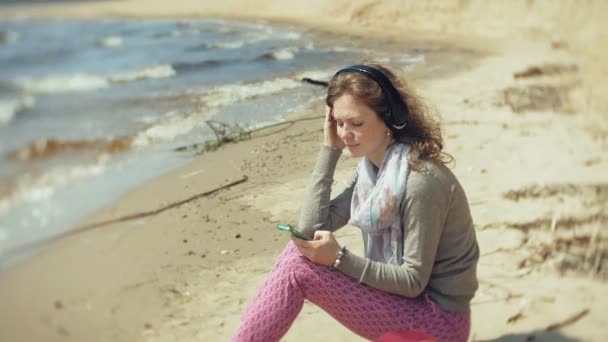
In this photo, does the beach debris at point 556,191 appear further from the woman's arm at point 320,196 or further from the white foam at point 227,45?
the white foam at point 227,45

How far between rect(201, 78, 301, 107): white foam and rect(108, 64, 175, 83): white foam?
95 centimetres

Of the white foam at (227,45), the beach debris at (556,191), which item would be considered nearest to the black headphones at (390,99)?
the beach debris at (556,191)

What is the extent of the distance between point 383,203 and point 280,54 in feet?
29.6

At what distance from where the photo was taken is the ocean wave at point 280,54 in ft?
33.5

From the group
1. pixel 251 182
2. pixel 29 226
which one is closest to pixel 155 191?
pixel 251 182

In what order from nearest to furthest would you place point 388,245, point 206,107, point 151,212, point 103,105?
point 388,245 < point 151,212 < point 103,105 < point 206,107

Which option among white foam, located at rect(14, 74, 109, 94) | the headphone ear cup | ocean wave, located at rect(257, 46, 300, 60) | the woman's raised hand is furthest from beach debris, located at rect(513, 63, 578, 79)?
the headphone ear cup

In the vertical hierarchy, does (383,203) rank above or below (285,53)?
above

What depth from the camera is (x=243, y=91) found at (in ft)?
23.6

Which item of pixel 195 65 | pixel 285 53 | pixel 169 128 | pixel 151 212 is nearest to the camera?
pixel 151 212

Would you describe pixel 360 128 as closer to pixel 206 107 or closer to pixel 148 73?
Result: pixel 206 107

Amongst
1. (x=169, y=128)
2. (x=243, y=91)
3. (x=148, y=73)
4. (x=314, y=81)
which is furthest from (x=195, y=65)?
(x=169, y=128)

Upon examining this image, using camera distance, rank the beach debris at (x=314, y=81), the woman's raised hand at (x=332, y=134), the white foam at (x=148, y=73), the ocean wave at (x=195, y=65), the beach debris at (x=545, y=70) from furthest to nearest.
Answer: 1. the ocean wave at (x=195, y=65)
2. the beach debris at (x=545, y=70)
3. the white foam at (x=148, y=73)
4. the beach debris at (x=314, y=81)
5. the woman's raised hand at (x=332, y=134)

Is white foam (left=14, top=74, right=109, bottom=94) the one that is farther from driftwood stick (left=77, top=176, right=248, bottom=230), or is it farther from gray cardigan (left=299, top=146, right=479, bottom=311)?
gray cardigan (left=299, top=146, right=479, bottom=311)
